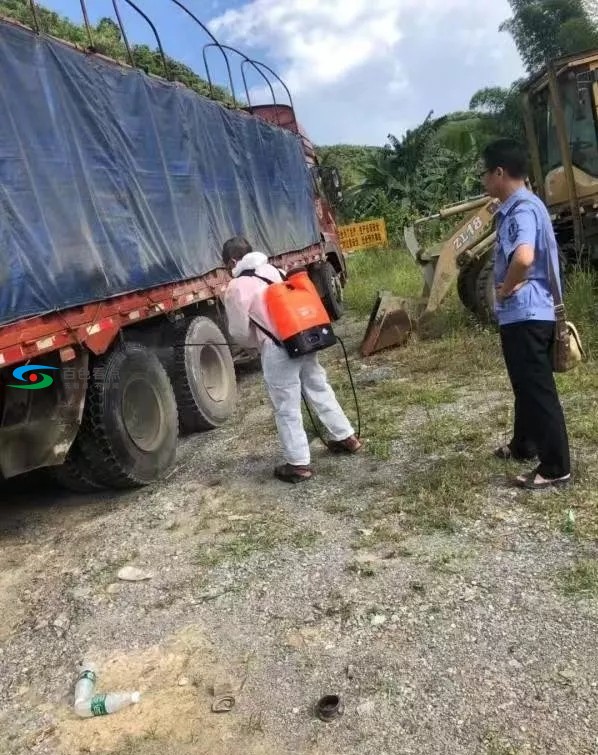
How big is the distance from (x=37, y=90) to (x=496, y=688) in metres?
4.00

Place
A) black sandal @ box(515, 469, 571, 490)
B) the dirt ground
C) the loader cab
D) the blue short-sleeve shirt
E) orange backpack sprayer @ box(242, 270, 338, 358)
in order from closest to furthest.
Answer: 1. the dirt ground
2. the blue short-sleeve shirt
3. black sandal @ box(515, 469, 571, 490)
4. orange backpack sprayer @ box(242, 270, 338, 358)
5. the loader cab

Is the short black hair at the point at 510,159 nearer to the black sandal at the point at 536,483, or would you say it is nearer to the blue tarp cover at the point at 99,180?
the black sandal at the point at 536,483

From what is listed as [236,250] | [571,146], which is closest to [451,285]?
[571,146]

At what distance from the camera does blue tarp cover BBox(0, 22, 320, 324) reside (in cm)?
409

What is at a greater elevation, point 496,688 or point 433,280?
point 433,280

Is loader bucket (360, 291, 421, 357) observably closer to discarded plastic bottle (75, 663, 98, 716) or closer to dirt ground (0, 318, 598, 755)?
dirt ground (0, 318, 598, 755)

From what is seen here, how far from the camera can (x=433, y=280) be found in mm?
8445

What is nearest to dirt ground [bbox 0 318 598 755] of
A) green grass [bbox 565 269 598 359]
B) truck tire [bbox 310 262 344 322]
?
green grass [bbox 565 269 598 359]

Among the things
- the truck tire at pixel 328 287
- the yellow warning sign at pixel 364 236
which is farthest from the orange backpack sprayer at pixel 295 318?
the yellow warning sign at pixel 364 236

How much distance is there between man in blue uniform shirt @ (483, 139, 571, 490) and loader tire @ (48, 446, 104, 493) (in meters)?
2.72

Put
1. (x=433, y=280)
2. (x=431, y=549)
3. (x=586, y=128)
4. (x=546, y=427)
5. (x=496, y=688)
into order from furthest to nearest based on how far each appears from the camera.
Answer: (x=433, y=280) → (x=586, y=128) → (x=546, y=427) → (x=431, y=549) → (x=496, y=688)

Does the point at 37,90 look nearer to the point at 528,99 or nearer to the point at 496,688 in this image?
the point at 496,688

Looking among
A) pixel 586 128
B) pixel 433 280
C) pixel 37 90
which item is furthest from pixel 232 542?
pixel 586 128

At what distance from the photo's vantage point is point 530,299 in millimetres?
3889
